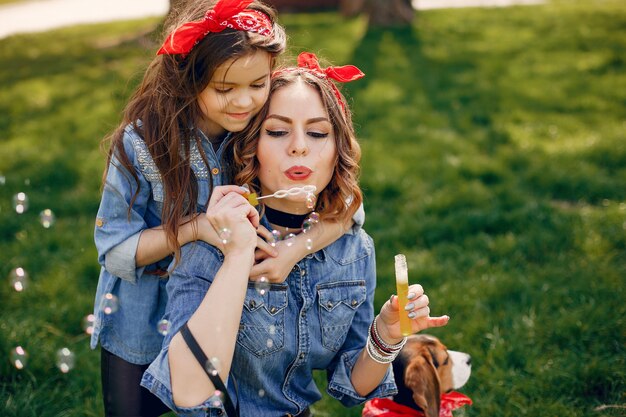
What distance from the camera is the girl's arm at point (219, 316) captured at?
1.92 meters

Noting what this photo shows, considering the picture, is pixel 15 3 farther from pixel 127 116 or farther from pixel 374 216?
pixel 127 116

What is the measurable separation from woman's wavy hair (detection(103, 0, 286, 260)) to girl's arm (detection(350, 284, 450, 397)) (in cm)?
70

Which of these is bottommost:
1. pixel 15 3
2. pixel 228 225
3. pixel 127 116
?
pixel 15 3

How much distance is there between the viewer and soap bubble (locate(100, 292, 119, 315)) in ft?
8.13

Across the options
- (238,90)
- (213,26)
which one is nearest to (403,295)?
(238,90)

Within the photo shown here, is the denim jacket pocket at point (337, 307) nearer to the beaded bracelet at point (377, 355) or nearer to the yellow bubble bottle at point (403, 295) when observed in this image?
the beaded bracelet at point (377, 355)

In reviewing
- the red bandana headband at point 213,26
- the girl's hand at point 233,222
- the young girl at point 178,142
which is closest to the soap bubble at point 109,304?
the young girl at point 178,142

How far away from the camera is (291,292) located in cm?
233

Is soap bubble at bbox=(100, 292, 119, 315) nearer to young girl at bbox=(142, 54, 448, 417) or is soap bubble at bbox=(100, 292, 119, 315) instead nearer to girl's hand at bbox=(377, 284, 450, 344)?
young girl at bbox=(142, 54, 448, 417)

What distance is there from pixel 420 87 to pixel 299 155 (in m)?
5.37

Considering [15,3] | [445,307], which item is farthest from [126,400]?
[15,3]

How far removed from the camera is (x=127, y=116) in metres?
2.43

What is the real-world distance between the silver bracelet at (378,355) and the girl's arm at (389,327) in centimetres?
2

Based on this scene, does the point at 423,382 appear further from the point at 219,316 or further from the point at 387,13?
the point at 387,13
